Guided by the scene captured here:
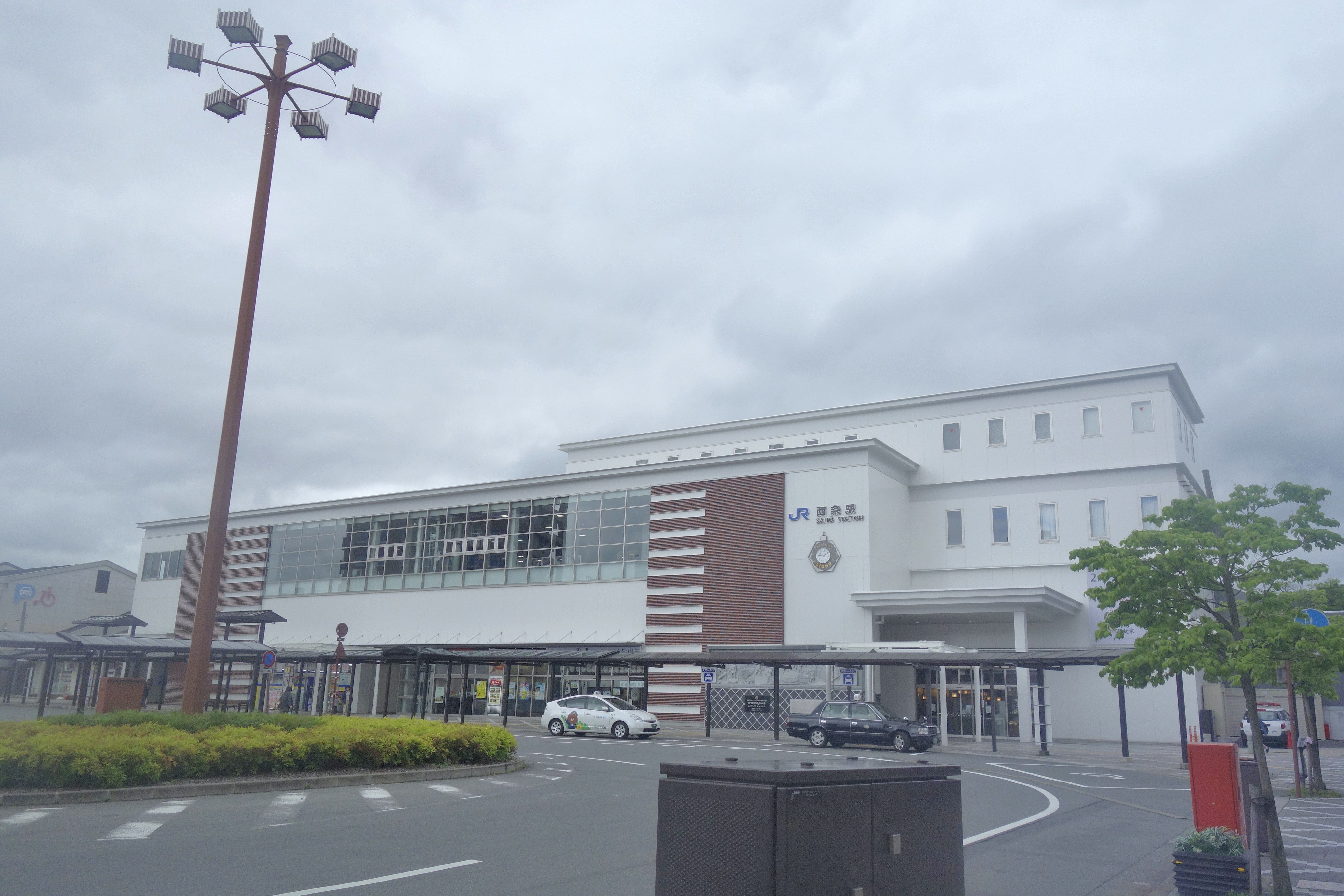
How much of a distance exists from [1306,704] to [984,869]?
45.7 feet

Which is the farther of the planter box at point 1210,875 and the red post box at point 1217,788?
the red post box at point 1217,788

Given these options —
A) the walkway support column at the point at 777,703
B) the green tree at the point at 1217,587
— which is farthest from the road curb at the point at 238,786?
the walkway support column at the point at 777,703

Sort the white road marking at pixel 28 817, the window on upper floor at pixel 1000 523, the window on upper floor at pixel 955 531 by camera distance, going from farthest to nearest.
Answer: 1. the window on upper floor at pixel 955 531
2. the window on upper floor at pixel 1000 523
3. the white road marking at pixel 28 817

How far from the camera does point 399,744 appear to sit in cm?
1759

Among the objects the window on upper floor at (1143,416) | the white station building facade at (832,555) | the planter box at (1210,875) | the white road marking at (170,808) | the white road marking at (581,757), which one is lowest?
the white road marking at (581,757)

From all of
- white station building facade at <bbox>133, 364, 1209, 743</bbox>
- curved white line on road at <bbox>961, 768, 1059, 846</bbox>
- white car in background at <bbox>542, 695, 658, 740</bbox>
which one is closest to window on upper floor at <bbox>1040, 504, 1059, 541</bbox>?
white station building facade at <bbox>133, 364, 1209, 743</bbox>

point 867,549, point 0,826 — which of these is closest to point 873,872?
point 0,826

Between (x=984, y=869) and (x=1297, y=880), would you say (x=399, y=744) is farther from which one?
(x=1297, y=880)

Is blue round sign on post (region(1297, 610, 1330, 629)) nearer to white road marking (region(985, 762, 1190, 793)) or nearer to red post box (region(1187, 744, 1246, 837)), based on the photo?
red post box (region(1187, 744, 1246, 837))

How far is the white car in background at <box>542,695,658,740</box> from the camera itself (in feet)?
107

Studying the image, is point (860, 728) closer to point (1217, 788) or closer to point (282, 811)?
point (282, 811)

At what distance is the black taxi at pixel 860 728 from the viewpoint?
96.0ft

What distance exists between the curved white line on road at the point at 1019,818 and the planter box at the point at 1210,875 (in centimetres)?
180

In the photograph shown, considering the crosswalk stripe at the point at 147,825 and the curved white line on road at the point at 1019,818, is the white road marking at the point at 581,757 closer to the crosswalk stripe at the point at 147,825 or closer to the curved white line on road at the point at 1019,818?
the curved white line on road at the point at 1019,818
